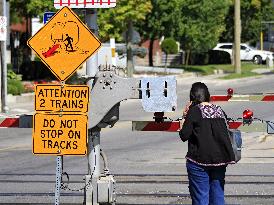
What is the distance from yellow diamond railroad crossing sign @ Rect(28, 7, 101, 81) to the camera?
8.80 metres

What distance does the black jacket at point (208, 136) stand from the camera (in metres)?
8.17

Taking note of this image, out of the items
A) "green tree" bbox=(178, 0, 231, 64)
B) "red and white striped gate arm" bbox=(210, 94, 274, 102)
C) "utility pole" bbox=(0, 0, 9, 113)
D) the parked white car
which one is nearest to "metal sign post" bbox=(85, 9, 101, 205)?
"red and white striped gate arm" bbox=(210, 94, 274, 102)

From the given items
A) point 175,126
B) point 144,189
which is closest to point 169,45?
point 144,189

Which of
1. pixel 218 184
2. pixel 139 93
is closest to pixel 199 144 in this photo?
pixel 218 184

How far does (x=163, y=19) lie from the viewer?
44.4 m

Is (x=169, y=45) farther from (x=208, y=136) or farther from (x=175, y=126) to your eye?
(x=208, y=136)

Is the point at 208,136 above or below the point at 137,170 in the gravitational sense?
above

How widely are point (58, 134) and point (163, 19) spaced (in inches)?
1429

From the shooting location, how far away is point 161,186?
11539 millimetres

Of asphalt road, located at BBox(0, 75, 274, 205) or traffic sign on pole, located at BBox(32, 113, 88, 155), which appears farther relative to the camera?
asphalt road, located at BBox(0, 75, 274, 205)

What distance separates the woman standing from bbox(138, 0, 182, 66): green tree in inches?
1402

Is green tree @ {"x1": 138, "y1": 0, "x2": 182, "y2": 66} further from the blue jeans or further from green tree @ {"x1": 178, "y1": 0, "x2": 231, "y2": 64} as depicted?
the blue jeans

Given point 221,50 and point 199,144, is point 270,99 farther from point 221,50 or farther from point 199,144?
point 221,50

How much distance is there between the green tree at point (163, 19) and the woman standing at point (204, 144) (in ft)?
117
